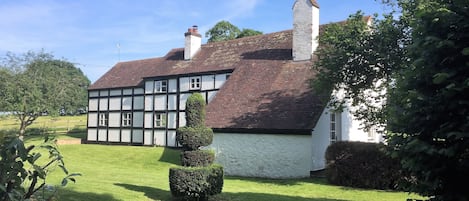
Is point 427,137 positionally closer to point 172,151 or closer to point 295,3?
point 295,3

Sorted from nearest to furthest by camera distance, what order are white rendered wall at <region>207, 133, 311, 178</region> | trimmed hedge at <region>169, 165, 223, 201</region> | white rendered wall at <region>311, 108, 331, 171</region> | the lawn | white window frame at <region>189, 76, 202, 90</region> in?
1. trimmed hedge at <region>169, 165, 223, 201</region>
2. the lawn
3. white rendered wall at <region>207, 133, 311, 178</region>
4. white rendered wall at <region>311, 108, 331, 171</region>
5. white window frame at <region>189, 76, 202, 90</region>

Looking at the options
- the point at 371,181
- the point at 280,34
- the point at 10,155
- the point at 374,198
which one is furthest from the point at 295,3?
the point at 10,155

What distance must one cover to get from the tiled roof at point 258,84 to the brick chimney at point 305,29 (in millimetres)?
575

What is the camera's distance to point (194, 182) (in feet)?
35.4

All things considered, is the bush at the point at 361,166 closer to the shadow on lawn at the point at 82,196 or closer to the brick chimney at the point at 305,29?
the brick chimney at the point at 305,29

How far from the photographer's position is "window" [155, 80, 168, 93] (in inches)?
1143

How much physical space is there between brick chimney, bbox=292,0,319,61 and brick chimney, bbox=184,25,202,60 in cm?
948

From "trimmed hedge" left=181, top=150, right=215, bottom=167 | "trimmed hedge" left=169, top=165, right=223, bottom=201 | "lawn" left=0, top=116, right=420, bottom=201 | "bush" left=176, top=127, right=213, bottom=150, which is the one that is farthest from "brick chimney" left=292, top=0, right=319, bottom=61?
"trimmed hedge" left=169, top=165, right=223, bottom=201

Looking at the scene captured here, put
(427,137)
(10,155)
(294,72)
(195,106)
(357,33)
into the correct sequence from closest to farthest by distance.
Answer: (10,155) < (427,137) < (195,106) < (357,33) < (294,72)

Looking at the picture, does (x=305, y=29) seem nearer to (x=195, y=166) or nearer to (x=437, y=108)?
(x=195, y=166)

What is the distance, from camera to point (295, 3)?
73.4ft

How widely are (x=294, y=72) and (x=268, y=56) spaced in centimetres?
314

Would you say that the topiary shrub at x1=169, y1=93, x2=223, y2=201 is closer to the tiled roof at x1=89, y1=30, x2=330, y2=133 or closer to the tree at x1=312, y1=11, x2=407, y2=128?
the tree at x1=312, y1=11, x2=407, y2=128

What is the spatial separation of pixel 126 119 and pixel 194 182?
22656mm
